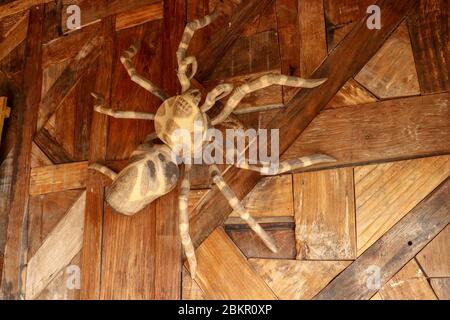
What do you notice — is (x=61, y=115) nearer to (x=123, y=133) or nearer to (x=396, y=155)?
(x=123, y=133)

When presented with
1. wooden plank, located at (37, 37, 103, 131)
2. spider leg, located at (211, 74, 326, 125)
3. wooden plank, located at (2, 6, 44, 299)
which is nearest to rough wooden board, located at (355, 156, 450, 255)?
spider leg, located at (211, 74, 326, 125)

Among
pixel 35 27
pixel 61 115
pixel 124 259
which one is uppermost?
pixel 35 27

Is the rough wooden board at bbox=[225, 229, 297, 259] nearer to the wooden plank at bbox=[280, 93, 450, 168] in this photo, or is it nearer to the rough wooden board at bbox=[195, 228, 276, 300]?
the rough wooden board at bbox=[195, 228, 276, 300]

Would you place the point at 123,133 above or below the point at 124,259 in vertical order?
above

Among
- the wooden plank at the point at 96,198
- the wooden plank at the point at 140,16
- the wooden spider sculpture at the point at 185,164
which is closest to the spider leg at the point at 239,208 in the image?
the wooden spider sculpture at the point at 185,164

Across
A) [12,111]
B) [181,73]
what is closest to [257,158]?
[181,73]

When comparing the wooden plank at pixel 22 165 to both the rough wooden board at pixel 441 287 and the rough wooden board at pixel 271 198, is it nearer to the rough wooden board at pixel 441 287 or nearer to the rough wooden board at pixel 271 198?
the rough wooden board at pixel 271 198
